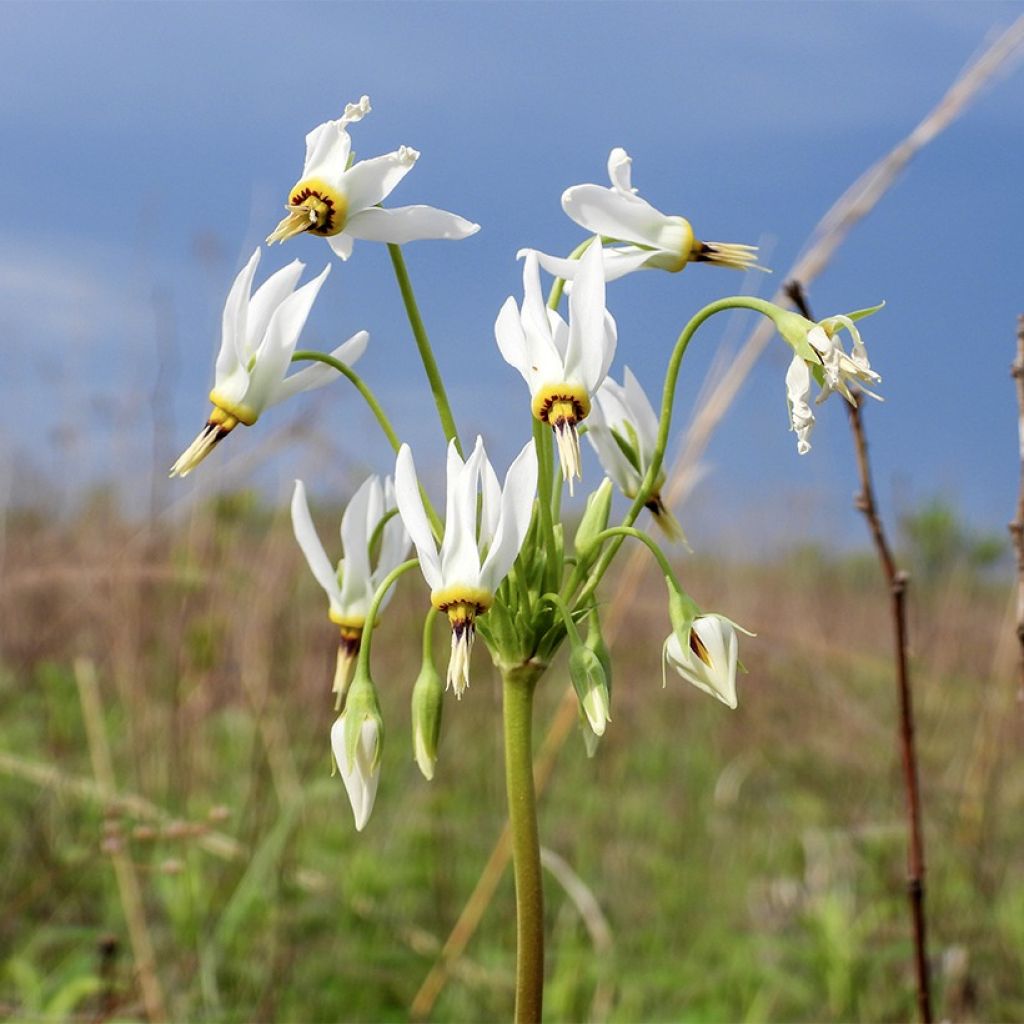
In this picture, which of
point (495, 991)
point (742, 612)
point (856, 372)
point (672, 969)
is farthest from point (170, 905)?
point (742, 612)

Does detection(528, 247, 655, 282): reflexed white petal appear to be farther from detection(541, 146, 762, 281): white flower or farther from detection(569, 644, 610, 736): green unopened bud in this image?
detection(569, 644, 610, 736): green unopened bud

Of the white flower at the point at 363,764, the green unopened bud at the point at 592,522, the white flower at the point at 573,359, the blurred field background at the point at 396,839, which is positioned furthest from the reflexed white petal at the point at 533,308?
the blurred field background at the point at 396,839

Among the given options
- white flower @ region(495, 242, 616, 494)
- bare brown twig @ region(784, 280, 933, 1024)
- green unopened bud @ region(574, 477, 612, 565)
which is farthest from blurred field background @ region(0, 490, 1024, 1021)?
white flower @ region(495, 242, 616, 494)

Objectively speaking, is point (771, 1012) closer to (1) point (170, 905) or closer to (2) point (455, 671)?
(1) point (170, 905)

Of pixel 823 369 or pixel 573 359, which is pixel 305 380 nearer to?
pixel 573 359

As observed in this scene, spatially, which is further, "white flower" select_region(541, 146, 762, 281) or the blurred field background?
the blurred field background

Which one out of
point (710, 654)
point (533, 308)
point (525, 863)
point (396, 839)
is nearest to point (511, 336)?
point (533, 308)
